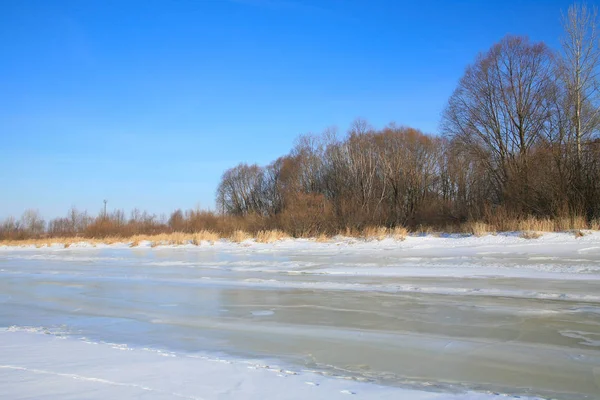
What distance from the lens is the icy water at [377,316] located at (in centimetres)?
344

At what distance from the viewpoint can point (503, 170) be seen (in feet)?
86.0

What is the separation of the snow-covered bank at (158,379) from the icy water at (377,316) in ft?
0.90

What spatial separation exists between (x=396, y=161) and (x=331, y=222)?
18824 mm

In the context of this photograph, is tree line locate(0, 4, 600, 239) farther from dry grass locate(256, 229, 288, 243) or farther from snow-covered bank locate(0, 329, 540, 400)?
snow-covered bank locate(0, 329, 540, 400)

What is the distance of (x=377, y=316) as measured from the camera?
5.27m

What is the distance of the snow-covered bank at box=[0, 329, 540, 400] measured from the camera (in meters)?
2.85

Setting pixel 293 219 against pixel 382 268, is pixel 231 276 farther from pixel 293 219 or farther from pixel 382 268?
pixel 293 219

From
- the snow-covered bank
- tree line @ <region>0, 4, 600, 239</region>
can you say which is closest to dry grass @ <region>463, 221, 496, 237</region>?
tree line @ <region>0, 4, 600, 239</region>

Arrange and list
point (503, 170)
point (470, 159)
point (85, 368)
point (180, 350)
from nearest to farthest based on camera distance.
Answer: point (85, 368) < point (180, 350) < point (503, 170) < point (470, 159)

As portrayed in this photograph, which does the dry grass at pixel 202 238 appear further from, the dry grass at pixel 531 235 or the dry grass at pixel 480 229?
the dry grass at pixel 531 235

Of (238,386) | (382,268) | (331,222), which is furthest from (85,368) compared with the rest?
(331,222)

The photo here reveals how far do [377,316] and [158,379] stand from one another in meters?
2.91

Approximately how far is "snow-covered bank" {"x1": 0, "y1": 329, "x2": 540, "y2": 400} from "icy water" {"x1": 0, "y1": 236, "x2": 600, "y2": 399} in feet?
0.90

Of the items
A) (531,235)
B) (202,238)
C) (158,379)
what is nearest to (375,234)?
(531,235)
